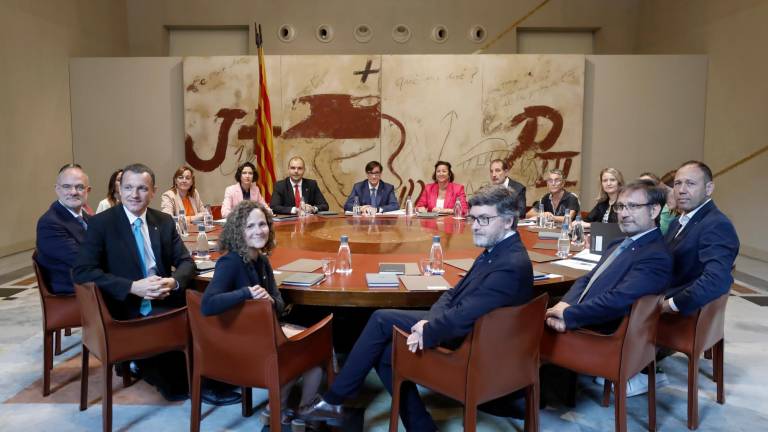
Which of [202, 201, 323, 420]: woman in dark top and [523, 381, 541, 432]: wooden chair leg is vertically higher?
[202, 201, 323, 420]: woman in dark top

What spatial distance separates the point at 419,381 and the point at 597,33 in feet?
28.7

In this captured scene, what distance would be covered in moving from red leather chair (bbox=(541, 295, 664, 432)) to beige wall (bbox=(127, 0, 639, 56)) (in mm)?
7479

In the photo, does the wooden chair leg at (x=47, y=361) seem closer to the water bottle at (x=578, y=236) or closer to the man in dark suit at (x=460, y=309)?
the man in dark suit at (x=460, y=309)

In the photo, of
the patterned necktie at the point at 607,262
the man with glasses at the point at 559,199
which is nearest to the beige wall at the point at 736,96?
the man with glasses at the point at 559,199

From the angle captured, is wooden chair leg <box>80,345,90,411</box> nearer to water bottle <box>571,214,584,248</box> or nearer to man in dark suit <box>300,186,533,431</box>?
man in dark suit <box>300,186,533,431</box>

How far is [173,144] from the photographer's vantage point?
27.0 feet

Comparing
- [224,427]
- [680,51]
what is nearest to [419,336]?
[224,427]

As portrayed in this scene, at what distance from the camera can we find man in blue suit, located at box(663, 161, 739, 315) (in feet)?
8.58

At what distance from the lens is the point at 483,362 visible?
209 cm

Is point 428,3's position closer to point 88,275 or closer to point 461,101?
point 461,101

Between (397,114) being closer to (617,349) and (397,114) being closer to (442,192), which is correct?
(442,192)

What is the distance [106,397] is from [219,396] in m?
0.59

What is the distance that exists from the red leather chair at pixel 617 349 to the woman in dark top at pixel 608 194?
2.02 m

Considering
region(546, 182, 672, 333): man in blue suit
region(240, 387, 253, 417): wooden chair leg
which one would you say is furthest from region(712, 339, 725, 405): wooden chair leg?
region(240, 387, 253, 417): wooden chair leg
